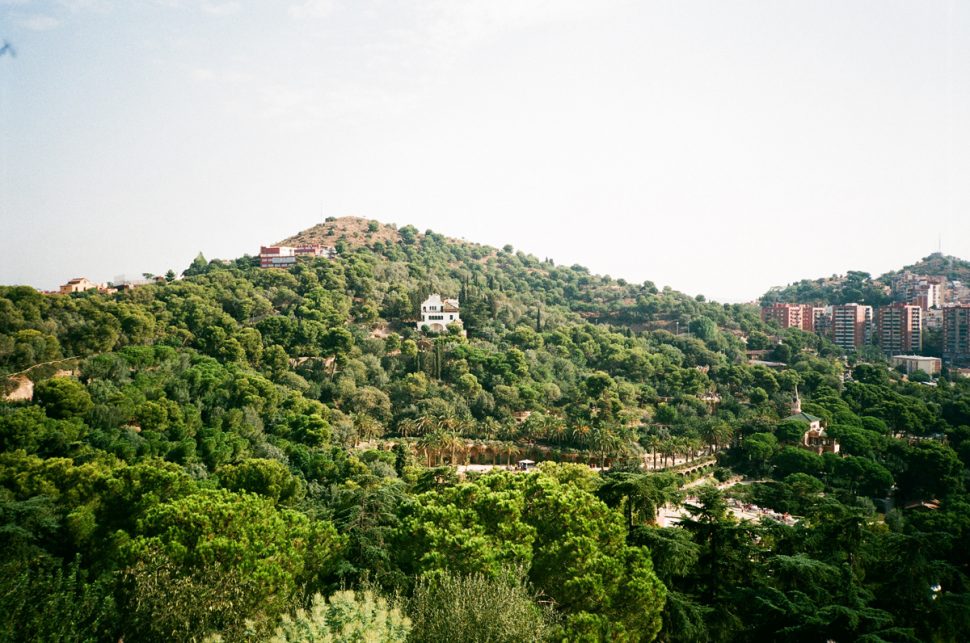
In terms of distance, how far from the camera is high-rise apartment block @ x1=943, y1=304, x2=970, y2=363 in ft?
264

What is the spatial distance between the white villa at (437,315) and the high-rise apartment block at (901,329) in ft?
209

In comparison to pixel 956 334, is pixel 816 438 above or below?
below

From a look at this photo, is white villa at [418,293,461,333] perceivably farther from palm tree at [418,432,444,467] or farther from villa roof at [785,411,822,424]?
villa roof at [785,411,822,424]

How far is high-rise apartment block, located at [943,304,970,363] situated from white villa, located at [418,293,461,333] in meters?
65.7

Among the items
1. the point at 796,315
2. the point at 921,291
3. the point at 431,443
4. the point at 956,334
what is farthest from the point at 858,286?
the point at 431,443

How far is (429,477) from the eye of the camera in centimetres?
2600

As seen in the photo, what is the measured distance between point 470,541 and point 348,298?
1769 inches

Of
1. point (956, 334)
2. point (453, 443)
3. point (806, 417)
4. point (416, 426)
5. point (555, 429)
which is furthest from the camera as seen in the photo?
point (956, 334)

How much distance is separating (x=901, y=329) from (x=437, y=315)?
67.0 meters

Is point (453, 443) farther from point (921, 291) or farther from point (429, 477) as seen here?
point (921, 291)

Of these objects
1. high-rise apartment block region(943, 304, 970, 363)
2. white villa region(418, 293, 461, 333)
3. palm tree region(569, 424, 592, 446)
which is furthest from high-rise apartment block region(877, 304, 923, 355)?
palm tree region(569, 424, 592, 446)

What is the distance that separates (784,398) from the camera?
2037 inches

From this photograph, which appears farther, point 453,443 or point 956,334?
point 956,334

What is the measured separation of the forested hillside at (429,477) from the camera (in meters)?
13.6
